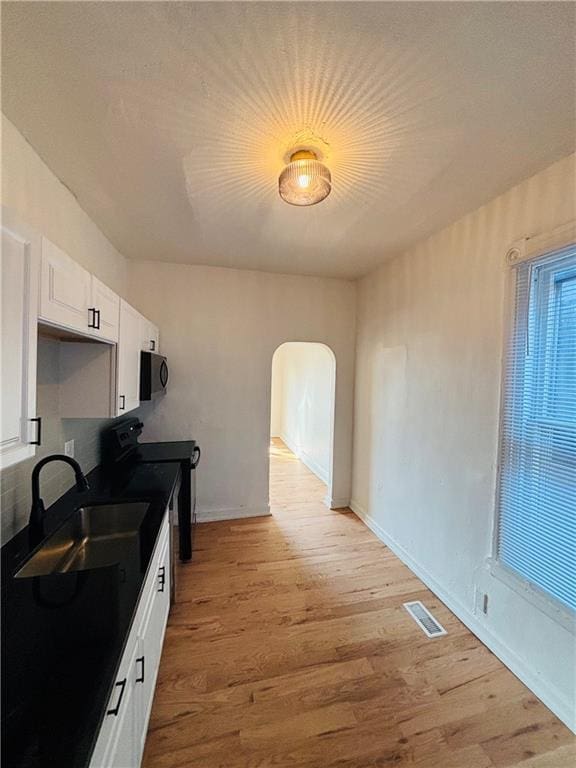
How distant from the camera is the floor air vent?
195 centimetres

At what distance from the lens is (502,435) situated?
5.94 ft

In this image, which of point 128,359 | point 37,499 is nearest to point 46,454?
point 37,499

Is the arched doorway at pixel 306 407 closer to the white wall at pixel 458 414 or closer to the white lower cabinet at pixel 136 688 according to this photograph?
the white wall at pixel 458 414

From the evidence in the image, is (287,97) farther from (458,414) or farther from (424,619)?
(424,619)

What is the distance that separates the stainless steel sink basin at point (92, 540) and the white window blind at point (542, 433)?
201cm

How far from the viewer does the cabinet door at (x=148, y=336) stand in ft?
7.87

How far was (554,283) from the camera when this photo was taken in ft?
5.23

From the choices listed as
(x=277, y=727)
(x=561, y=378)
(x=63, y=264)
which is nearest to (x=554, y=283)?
(x=561, y=378)

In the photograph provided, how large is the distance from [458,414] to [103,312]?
2.26 meters

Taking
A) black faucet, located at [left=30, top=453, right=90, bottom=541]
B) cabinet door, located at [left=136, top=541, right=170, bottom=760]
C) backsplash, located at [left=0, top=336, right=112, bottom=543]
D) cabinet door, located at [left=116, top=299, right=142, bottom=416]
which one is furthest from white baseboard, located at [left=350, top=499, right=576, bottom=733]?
backsplash, located at [left=0, top=336, right=112, bottom=543]

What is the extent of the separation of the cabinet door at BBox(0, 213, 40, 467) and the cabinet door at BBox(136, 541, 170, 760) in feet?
2.82

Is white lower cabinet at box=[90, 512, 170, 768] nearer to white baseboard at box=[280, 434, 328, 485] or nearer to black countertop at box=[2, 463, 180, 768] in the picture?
black countertop at box=[2, 463, 180, 768]

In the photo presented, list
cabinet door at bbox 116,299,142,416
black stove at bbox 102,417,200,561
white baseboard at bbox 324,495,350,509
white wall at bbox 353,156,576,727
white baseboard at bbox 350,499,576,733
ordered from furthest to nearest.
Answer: white baseboard at bbox 324,495,350,509
black stove at bbox 102,417,200,561
cabinet door at bbox 116,299,142,416
white wall at bbox 353,156,576,727
white baseboard at bbox 350,499,576,733

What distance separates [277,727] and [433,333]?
249 cm
